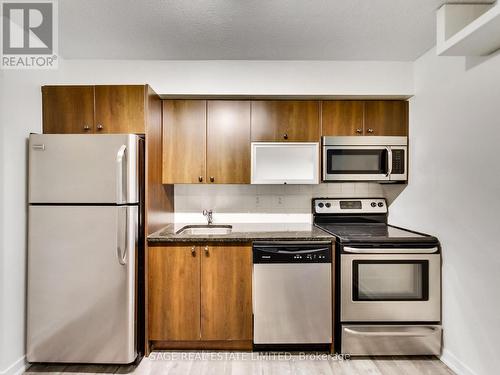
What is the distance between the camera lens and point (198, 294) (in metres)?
2.39

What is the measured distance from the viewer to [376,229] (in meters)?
2.79

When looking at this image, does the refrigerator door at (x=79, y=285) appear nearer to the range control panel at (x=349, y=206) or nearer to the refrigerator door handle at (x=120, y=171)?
the refrigerator door handle at (x=120, y=171)

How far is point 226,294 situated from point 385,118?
2038mm

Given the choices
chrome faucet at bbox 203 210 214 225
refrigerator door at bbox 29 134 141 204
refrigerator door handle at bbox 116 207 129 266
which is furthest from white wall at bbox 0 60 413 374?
refrigerator door handle at bbox 116 207 129 266

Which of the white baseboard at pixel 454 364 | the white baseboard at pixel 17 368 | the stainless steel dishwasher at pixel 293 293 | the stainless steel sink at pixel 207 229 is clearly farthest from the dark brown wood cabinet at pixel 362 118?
the white baseboard at pixel 17 368

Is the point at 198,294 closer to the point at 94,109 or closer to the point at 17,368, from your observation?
the point at 17,368

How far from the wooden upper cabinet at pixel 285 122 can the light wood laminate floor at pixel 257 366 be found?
5.79 feet

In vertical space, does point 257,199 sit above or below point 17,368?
above

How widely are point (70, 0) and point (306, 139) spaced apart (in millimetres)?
1935

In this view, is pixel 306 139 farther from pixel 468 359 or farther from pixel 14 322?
pixel 14 322

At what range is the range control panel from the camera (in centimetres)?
302

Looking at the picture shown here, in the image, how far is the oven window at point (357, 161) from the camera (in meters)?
2.76

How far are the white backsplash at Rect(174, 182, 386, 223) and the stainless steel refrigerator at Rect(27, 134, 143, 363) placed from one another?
93 cm

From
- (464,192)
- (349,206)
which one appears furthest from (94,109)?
(464,192)
